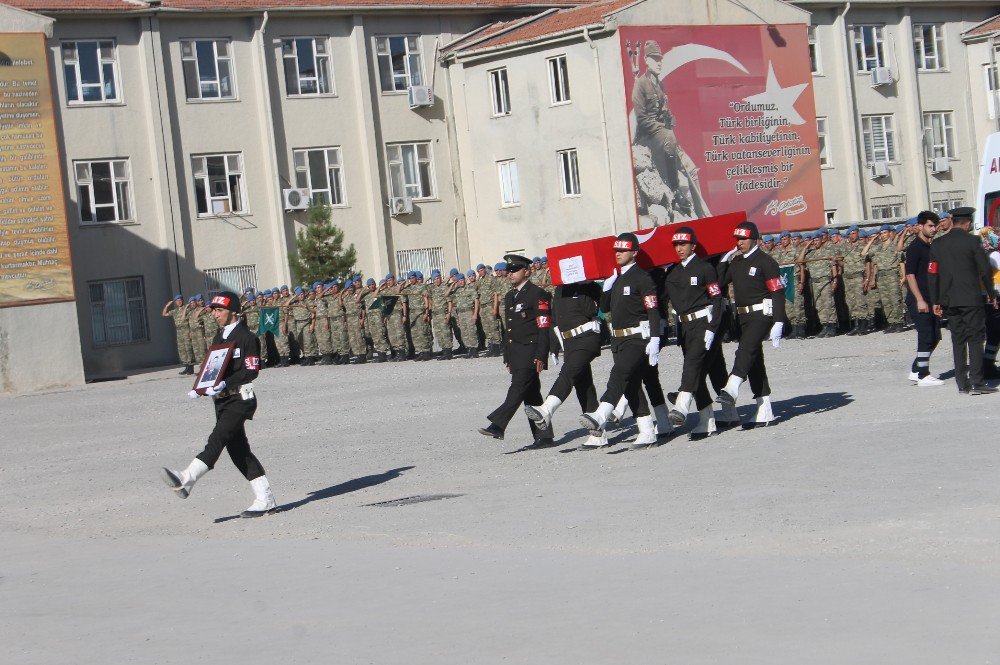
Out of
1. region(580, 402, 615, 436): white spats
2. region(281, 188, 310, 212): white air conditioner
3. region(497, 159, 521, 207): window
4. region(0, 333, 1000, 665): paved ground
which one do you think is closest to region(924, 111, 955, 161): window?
region(497, 159, 521, 207): window

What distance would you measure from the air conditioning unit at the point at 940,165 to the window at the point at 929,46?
329cm

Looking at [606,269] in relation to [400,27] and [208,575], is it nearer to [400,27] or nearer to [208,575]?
[208,575]

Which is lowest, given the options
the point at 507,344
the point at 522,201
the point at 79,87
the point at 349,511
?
the point at 349,511

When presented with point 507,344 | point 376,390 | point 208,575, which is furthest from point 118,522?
point 376,390

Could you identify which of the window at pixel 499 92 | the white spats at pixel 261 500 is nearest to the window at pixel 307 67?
the window at pixel 499 92

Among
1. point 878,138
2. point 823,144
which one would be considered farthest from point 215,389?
point 878,138

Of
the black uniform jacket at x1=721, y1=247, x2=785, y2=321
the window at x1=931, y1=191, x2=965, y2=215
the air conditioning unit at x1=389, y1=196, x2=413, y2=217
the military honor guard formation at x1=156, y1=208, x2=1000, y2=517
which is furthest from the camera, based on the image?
the window at x1=931, y1=191, x2=965, y2=215

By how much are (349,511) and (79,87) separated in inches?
1237

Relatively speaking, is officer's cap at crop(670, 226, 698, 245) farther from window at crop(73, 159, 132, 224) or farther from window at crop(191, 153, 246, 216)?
window at crop(191, 153, 246, 216)

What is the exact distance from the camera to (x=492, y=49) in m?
43.4

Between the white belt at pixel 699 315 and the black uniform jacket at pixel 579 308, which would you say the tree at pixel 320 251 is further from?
the white belt at pixel 699 315

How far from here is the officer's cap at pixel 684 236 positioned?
44.7 ft

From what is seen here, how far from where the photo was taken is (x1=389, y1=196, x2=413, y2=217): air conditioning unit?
146ft

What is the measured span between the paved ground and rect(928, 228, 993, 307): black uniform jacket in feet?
3.41
